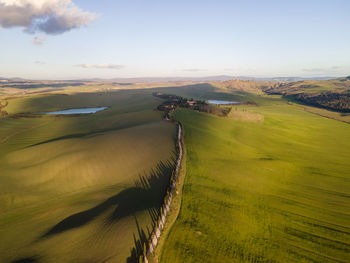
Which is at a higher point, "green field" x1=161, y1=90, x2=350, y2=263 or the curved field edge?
the curved field edge

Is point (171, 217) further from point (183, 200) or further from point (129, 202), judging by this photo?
point (129, 202)

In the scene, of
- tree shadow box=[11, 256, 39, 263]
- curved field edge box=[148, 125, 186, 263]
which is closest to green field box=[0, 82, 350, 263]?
tree shadow box=[11, 256, 39, 263]

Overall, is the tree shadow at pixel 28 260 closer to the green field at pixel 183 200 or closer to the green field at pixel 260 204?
the green field at pixel 183 200

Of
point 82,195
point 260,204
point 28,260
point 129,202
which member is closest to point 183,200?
point 129,202

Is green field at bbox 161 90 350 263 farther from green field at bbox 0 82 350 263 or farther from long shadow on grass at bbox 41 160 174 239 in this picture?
long shadow on grass at bbox 41 160 174 239

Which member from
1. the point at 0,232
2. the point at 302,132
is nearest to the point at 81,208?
the point at 0,232

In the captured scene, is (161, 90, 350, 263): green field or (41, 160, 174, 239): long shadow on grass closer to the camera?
(161, 90, 350, 263): green field

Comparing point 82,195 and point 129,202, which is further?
point 82,195
